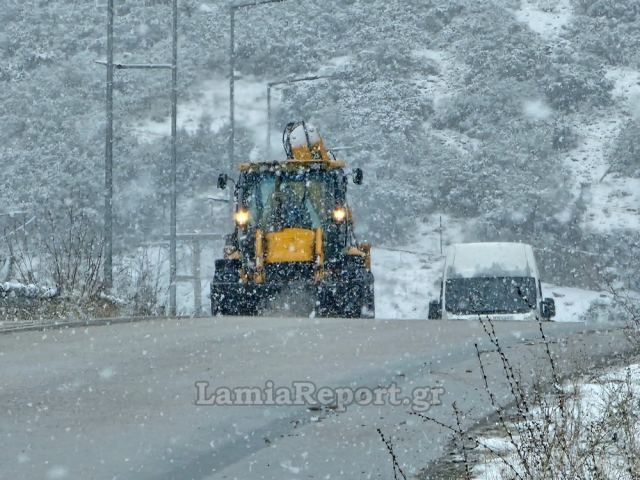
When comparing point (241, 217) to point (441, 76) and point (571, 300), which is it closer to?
point (571, 300)

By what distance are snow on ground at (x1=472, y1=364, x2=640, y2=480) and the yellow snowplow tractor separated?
1186cm

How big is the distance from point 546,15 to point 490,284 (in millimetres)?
56740

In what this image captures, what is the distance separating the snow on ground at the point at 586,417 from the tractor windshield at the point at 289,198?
12983 millimetres

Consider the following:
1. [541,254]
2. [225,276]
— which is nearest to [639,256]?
[541,254]

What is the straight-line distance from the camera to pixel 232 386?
902cm

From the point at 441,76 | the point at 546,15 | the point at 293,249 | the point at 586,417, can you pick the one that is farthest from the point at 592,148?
the point at 586,417

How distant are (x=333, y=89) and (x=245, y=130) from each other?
5908 mm

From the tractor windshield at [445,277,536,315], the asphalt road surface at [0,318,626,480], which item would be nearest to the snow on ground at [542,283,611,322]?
the tractor windshield at [445,277,536,315]

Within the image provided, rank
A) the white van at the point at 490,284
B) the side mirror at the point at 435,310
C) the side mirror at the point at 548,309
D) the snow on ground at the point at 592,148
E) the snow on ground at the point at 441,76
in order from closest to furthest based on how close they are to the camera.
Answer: the side mirror at the point at 548,309
the white van at the point at 490,284
the side mirror at the point at 435,310
the snow on ground at the point at 592,148
the snow on ground at the point at 441,76

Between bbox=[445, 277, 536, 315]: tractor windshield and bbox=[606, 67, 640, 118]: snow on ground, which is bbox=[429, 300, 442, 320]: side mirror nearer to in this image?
bbox=[445, 277, 536, 315]: tractor windshield

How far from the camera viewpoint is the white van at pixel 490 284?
65.6ft

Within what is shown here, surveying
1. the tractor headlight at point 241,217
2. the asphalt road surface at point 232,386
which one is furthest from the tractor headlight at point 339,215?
the asphalt road surface at point 232,386

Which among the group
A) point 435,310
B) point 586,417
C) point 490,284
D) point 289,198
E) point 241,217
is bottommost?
point 435,310

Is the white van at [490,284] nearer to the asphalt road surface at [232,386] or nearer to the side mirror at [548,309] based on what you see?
the side mirror at [548,309]
